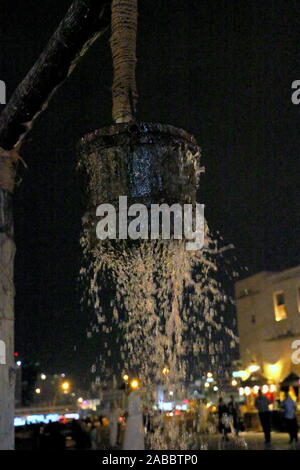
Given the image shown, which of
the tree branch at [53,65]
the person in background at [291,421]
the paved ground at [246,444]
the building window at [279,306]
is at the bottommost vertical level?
the paved ground at [246,444]

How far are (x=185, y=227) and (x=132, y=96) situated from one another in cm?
57

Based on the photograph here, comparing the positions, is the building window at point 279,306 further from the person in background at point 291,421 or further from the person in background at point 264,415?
the person in background at point 291,421

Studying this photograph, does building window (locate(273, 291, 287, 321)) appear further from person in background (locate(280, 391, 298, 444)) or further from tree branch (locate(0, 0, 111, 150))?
tree branch (locate(0, 0, 111, 150))

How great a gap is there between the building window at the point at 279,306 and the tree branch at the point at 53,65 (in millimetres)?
30778

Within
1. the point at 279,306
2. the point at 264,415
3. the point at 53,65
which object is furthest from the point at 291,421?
the point at 279,306

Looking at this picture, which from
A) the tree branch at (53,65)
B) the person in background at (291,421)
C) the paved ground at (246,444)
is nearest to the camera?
the tree branch at (53,65)

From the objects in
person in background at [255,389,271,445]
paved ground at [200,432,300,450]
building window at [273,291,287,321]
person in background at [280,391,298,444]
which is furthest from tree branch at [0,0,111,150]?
building window at [273,291,287,321]

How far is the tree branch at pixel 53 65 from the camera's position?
2.33 meters

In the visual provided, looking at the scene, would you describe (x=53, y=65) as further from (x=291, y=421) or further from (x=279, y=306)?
(x=279, y=306)

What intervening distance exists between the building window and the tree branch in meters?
30.8

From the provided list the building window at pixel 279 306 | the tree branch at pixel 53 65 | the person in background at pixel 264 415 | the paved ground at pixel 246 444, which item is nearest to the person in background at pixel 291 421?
the paved ground at pixel 246 444

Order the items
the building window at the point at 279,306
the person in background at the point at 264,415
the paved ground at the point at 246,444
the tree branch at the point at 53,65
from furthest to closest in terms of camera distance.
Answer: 1. the building window at the point at 279,306
2. the person in background at the point at 264,415
3. the paved ground at the point at 246,444
4. the tree branch at the point at 53,65

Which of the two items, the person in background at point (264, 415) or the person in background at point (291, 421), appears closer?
the person in background at point (291, 421)
